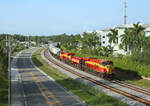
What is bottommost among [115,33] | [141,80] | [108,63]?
[141,80]

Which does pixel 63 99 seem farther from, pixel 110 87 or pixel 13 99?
pixel 110 87

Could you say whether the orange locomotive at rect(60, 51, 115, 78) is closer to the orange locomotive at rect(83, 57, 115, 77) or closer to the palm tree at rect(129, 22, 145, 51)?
the orange locomotive at rect(83, 57, 115, 77)

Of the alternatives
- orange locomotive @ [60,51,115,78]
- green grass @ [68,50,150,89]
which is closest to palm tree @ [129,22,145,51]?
green grass @ [68,50,150,89]

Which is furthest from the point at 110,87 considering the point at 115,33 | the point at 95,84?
the point at 115,33

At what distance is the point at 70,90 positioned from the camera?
29.5 metres

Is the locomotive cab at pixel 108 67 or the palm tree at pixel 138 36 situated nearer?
the locomotive cab at pixel 108 67

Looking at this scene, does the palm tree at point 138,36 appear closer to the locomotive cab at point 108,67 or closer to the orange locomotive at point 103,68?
the orange locomotive at point 103,68

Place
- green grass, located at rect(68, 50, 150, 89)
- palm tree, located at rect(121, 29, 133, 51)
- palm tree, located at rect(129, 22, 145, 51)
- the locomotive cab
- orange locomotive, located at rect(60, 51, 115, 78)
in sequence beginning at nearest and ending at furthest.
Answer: the locomotive cab → orange locomotive, located at rect(60, 51, 115, 78) → green grass, located at rect(68, 50, 150, 89) → palm tree, located at rect(129, 22, 145, 51) → palm tree, located at rect(121, 29, 133, 51)

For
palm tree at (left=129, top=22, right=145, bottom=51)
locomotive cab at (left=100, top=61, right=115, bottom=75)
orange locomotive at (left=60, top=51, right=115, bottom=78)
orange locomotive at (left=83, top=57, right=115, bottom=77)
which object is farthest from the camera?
palm tree at (left=129, top=22, right=145, bottom=51)

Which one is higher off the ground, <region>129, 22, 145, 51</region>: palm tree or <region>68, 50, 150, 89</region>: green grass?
<region>129, 22, 145, 51</region>: palm tree

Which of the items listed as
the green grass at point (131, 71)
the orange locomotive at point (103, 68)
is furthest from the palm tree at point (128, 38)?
the orange locomotive at point (103, 68)

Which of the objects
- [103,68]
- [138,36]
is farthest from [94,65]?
[138,36]

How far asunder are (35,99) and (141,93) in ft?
46.6

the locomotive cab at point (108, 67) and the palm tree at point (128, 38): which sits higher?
the palm tree at point (128, 38)
